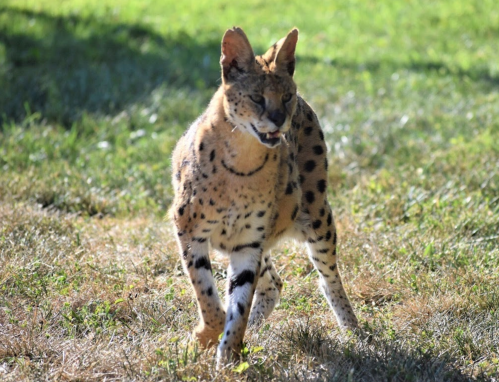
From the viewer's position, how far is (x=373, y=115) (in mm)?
Result: 9562

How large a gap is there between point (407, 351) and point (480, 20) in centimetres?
1152

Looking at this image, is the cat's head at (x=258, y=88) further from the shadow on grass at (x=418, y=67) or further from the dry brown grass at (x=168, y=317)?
the shadow on grass at (x=418, y=67)

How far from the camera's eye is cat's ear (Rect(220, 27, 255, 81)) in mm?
4324

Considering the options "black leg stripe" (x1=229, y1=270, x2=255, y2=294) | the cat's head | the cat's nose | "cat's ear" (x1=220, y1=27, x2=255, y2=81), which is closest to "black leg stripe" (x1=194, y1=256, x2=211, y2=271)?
"black leg stripe" (x1=229, y1=270, x2=255, y2=294)

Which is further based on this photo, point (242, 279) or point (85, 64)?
point (85, 64)

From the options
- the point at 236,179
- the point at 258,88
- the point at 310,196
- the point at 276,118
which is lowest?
the point at 310,196

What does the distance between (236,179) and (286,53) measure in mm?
749

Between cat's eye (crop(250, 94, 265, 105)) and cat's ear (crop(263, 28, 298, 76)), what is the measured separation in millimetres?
238

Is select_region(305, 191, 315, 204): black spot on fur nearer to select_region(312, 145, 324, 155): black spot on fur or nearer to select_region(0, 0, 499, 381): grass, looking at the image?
select_region(312, 145, 324, 155): black spot on fur

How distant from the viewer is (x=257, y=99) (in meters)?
4.25

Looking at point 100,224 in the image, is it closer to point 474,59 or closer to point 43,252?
point 43,252

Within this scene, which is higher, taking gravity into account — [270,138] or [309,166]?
[270,138]

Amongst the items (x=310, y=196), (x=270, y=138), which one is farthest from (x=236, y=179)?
(x=310, y=196)

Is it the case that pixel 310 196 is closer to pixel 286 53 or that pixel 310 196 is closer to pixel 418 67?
pixel 286 53
